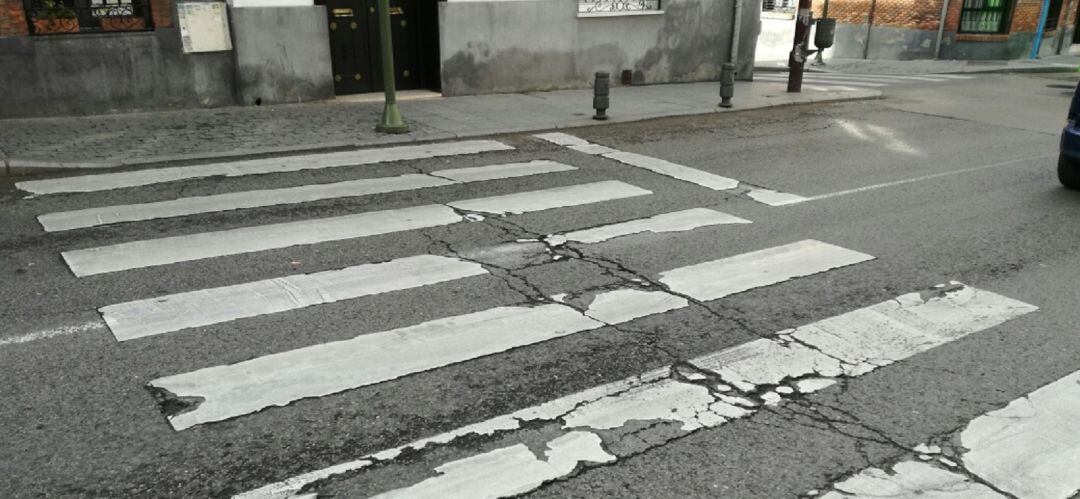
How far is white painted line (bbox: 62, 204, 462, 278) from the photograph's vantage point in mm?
6145

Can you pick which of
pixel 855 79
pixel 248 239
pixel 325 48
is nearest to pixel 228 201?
pixel 248 239

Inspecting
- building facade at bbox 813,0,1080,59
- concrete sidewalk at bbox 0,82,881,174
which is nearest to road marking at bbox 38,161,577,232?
concrete sidewalk at bbox 0,82,881,174

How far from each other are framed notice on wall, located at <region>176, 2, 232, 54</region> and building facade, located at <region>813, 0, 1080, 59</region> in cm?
2120

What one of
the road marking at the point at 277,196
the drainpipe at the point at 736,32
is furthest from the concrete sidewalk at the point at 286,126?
the drainpipe at the point at 736,32

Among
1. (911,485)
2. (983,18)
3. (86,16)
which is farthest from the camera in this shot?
(983,18)

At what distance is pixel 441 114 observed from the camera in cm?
1290

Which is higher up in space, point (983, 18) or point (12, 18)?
point (12, 18)

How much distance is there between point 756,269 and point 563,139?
222 inches

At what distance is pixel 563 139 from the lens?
11453 mm

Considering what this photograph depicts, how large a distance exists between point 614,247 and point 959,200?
13.7ft

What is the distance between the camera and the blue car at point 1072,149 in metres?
8.51

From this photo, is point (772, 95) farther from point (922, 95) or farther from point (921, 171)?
point (921, 171)

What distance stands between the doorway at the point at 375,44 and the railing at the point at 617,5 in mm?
3202

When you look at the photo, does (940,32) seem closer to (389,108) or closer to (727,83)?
(727,83)
